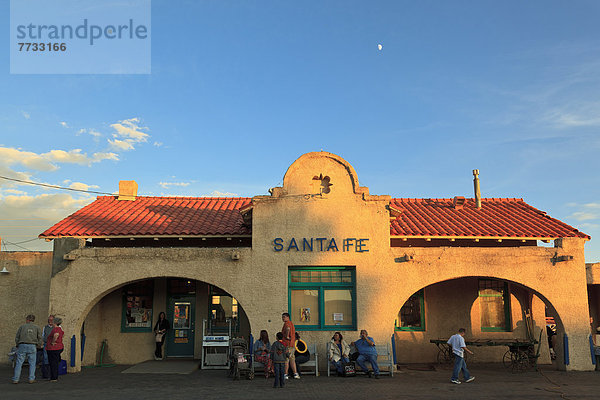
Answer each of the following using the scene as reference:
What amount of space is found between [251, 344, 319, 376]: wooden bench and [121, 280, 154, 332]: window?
Answer: 5272 mm

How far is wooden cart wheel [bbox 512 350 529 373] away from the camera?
15047 millimetres

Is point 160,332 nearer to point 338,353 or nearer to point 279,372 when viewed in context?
point 279,372

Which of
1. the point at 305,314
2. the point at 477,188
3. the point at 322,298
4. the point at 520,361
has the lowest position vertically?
the point at 520,361

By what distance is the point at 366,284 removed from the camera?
1514cm

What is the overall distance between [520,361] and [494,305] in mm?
3160

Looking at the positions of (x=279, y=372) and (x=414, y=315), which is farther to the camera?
(x=414, y=315)

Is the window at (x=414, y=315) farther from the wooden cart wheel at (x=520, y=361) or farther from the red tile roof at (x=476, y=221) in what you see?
the wooden cart wheel at (x=520, y=361)

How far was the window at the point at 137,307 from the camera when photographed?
17.5 m

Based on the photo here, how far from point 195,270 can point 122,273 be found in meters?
2.20

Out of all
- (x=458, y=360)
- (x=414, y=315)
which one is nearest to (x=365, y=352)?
(x=458, y=360)

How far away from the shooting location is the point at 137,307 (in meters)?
17.7

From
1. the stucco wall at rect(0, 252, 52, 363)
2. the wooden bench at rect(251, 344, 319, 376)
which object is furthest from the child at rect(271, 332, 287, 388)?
the stucco wall at rect(0, 252, 52, 363)

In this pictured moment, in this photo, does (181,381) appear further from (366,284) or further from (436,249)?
(436,249)

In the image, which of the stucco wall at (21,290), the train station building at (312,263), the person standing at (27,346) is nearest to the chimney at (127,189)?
the train station building at (312,263)
